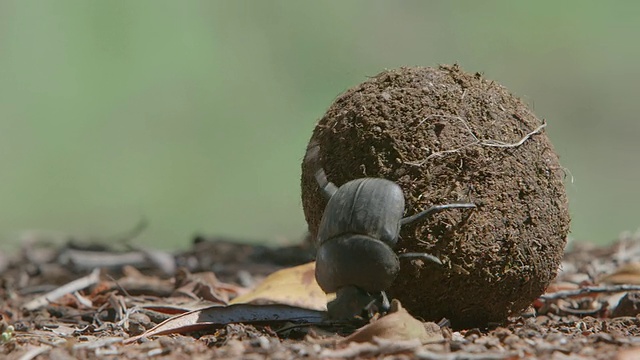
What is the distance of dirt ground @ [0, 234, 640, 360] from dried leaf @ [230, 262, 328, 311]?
347 mm

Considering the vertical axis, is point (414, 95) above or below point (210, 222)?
above

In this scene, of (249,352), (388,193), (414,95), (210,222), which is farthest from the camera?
(210,222)

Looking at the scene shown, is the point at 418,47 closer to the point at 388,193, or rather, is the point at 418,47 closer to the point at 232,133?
the point at 232,133

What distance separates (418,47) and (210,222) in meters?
5.42

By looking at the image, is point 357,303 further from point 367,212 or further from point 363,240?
point 367,212

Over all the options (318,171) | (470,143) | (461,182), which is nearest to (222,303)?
(318,171)

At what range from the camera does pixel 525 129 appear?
450 cm

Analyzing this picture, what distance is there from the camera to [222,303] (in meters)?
5.48

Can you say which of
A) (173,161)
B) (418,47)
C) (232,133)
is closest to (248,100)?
(232,133)

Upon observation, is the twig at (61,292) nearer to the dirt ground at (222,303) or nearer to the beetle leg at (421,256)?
the dirt ground at (222,303)

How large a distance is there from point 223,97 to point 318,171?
988 cm

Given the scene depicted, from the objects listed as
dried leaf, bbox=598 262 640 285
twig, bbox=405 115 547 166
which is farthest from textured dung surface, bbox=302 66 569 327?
dried leaf, bbox=598 262 640 285

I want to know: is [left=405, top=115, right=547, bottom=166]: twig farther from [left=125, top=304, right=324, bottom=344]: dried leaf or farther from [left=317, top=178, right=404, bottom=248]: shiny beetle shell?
[left=125, top=304, right=324, bottom=344]: dried leaf

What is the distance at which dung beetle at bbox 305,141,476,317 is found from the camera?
13.0 ft
